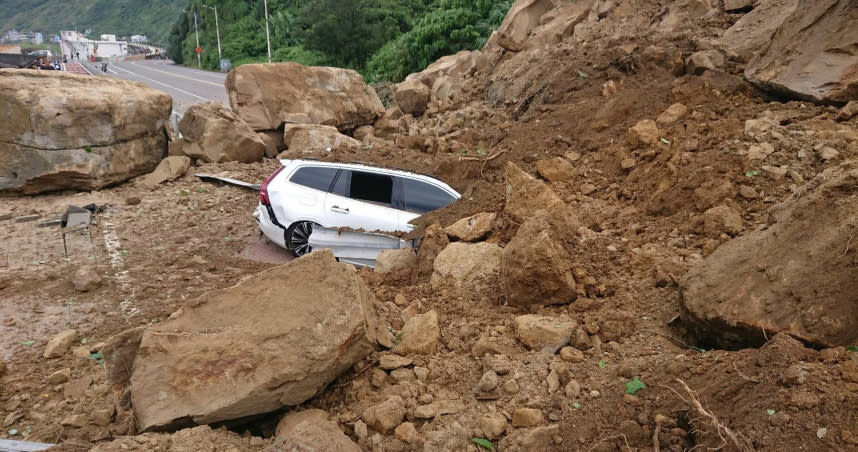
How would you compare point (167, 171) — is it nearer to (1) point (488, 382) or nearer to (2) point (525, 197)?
(2) point (525, 197)

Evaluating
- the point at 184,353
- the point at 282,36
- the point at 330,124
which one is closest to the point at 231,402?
the point at 184,353

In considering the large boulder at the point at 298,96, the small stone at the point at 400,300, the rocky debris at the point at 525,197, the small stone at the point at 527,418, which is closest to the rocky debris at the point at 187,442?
the small stone at the point at 527,418

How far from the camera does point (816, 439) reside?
108 inches

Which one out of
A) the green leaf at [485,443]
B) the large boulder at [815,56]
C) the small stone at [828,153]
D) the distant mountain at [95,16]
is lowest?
the distant mountain at [95,16]

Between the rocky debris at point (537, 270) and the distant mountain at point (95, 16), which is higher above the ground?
the rocky debris at point (537, 270)

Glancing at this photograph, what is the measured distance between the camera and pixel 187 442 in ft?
11.5

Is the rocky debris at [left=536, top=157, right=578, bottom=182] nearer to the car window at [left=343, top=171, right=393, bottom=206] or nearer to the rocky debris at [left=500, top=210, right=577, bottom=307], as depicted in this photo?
the car window at [left=343, top=171, right=393, bottom=206]

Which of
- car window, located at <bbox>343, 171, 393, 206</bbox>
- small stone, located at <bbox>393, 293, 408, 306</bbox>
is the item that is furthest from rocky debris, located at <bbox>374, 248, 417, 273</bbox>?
car window, located at <bbox>343, 171, 393, 206</bbox>

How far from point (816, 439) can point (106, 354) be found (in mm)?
4677

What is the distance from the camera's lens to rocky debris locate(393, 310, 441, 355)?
4.70 meters

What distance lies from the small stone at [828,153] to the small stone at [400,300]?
483 cm

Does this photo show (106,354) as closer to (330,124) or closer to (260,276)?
(260,276)

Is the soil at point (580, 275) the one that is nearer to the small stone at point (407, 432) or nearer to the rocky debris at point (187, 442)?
the small stone at point (407, 432)

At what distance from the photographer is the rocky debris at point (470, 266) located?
18.6ft
